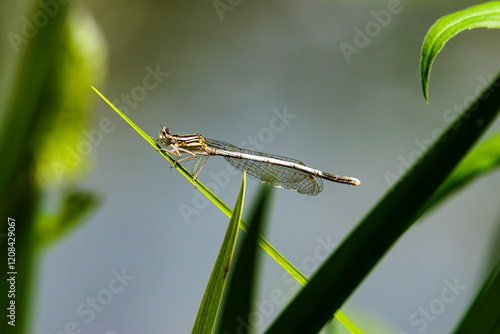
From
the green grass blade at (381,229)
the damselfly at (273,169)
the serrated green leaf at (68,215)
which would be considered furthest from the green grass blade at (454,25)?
the damselfly at (273,169)

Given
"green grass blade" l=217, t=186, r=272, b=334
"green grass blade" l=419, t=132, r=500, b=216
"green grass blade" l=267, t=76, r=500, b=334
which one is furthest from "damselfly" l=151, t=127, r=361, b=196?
"green grass blade" l=267, t=76, r=500, b=334

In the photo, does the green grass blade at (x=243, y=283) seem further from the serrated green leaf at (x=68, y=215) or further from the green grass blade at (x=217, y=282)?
the serrated green leaf at (x=68, y=215)

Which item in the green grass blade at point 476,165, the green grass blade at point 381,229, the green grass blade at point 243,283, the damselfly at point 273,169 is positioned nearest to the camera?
the green grass blade at point 381,229

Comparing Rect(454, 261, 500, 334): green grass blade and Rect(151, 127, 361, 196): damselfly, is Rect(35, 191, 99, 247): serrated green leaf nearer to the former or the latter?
Rect(151, 127, 361, 196): damselfly

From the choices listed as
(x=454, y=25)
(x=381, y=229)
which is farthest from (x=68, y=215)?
(x=454, y=25)

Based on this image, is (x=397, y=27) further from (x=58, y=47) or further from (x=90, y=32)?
(x=58, y=47)

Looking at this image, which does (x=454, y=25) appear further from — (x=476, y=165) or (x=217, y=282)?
(x=217, y=282)
